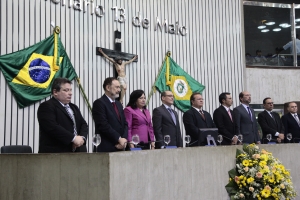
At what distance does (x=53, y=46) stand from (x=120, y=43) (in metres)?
1.31

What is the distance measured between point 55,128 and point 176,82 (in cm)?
491

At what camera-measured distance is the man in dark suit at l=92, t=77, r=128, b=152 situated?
3479mm

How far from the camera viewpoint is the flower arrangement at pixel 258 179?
2.97 metres

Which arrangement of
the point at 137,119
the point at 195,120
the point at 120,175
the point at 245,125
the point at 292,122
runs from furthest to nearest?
the point at 292,122, the point at 245,125, the point at 195,120, the point at 137,119, the point at 120,175

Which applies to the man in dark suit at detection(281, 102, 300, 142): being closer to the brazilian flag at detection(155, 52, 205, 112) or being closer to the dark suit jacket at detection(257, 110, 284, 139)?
the dark suit jacket at detection(257, 110, 284, 139)

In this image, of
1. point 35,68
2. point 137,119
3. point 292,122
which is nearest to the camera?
point 137,119

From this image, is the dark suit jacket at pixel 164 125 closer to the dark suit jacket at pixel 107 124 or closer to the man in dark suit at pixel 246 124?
the dark suit jacket at pixel 107 124

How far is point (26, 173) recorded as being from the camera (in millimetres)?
2660

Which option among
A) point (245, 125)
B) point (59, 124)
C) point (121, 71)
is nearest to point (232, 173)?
point (59, 124)

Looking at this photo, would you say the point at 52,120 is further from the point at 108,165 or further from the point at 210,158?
the point at 210,158

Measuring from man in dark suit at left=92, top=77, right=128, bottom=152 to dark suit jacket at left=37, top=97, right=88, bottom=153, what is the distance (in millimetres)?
356

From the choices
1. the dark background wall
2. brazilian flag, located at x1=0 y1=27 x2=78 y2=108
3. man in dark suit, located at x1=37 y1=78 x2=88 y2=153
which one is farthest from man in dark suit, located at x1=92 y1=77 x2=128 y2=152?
the dark background wall

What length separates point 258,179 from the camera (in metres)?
2.99

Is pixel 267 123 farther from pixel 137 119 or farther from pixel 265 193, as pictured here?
pixel 265 193
